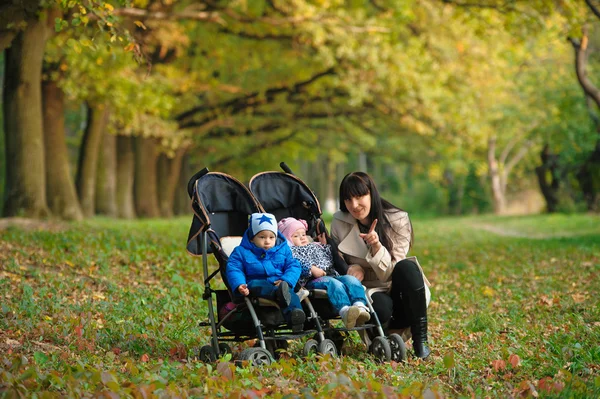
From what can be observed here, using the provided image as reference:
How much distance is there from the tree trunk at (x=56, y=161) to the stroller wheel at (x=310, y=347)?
1229 cm

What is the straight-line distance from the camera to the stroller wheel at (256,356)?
599 centimetres

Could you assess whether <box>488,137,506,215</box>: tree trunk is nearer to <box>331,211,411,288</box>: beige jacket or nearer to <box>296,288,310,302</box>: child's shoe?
<box>331,211,411,288</box>: beige jacket

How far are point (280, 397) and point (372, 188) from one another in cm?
252

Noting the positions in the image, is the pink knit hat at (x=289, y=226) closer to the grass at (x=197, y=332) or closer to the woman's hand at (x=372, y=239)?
the woman's hand at (x=372, y=239)

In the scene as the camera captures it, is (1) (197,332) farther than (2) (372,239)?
Yes

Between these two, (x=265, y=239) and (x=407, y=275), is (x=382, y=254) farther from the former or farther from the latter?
(x=265, y=239)

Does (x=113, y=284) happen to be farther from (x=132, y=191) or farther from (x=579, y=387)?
(x=132, y=191)

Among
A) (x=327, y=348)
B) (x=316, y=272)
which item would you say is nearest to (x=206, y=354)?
(x=327, y=348)

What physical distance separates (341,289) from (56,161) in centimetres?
1333

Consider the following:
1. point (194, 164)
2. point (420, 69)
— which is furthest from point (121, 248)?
point (194, 164)

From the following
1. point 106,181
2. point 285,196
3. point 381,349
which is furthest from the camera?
point 106,181

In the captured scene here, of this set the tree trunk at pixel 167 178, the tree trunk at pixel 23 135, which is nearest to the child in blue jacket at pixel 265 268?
the tree trunk at pixel 23 135

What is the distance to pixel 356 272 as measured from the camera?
6922mm

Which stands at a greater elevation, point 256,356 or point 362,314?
point 362,314
